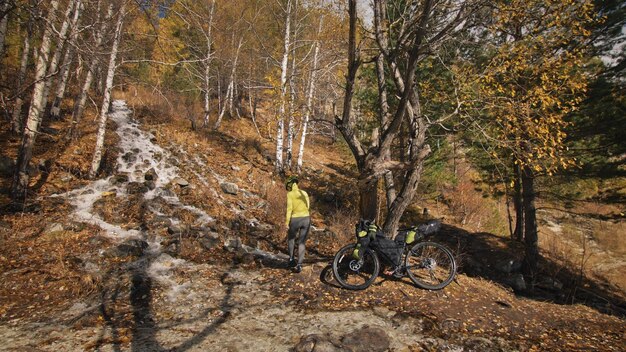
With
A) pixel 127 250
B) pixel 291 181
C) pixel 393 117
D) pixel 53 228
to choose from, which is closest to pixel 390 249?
pixel 291 181

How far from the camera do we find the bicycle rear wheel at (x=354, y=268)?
233 inches

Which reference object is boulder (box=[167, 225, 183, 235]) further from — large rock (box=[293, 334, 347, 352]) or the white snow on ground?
large rock (box=[293, 334, 347, 352])

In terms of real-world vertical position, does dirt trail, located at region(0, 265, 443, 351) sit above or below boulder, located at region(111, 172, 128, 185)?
below

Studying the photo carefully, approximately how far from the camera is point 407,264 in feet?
19.9

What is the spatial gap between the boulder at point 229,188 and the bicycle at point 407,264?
7315 mm

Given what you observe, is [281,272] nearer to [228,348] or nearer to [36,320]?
[228,348]

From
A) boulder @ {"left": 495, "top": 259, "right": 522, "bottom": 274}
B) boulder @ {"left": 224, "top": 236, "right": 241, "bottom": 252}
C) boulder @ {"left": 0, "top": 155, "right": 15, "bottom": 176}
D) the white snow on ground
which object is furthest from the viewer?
boulder @ {"left": 495, "top": 259, "right": 522, "bottom": 274}

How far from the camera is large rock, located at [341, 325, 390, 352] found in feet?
14.1

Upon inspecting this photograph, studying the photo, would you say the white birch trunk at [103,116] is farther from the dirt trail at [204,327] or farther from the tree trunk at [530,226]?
the tree trunk at [530,226]

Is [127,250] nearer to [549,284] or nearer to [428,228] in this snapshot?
[428,228]

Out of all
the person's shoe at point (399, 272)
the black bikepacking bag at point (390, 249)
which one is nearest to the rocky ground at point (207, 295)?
the person's shoe at point (399, 272)

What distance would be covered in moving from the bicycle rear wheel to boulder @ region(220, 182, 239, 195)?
7311 mm

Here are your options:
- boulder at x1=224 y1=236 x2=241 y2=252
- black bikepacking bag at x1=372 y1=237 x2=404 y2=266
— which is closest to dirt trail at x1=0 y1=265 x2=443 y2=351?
black bikepacking bag at x1=372 y1=237 x2=404 y2=266

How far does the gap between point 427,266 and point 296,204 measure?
2795mm
